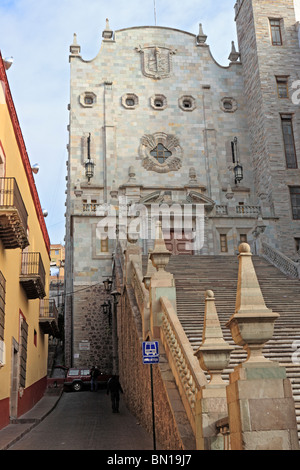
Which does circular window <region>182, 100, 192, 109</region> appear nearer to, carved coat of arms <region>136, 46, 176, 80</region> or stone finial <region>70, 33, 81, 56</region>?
carved coat of arms <region>136, 46, 176, 80</region>

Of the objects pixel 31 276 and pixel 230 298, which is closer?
pixel 31 276

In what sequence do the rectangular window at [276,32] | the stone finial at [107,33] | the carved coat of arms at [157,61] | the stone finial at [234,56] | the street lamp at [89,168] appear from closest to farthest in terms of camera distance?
the street lamp at [89,168], the rectangular window at [276,32], the carved coat of arms at [157,61], the stone finial at [107,33], the stone finial at [234,56]

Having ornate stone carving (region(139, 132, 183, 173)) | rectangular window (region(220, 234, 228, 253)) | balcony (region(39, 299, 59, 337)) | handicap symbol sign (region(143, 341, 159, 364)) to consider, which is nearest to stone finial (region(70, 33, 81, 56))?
ornate stone carving (region(139, 132, 183, 173))

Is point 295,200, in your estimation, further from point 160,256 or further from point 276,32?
point 160,256

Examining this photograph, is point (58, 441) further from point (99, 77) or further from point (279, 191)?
point (99, 77)

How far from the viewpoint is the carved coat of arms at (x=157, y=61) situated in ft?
110

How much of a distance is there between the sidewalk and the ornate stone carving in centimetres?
1479

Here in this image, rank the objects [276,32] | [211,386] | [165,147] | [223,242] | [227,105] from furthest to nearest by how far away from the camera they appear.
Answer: [227,105], [276,32], [165,147], [223,242], [211,386]

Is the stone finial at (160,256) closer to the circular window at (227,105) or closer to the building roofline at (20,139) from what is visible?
the building roofline at (20,139)

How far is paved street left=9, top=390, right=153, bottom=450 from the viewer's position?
36.3 feet

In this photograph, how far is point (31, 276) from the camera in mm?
15531

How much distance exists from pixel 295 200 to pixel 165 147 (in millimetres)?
8153

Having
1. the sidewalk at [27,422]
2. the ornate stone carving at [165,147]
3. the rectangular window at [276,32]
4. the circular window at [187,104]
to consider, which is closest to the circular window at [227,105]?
the circular window at [187,104]

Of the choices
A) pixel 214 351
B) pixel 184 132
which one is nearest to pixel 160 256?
pixel 214 351
